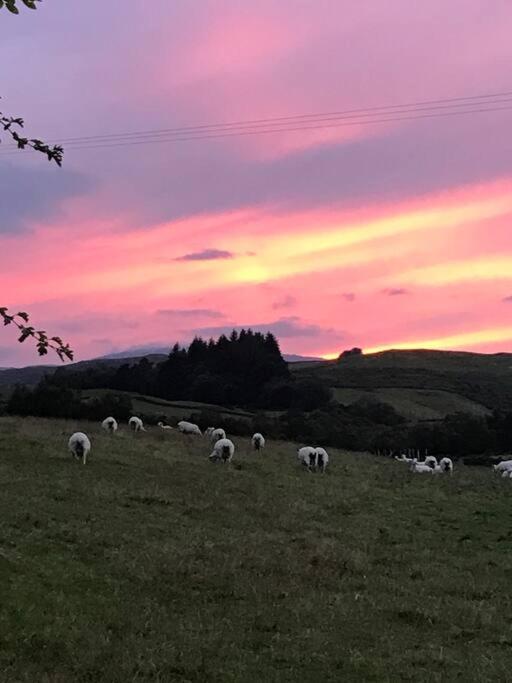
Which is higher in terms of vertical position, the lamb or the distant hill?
the distant hill

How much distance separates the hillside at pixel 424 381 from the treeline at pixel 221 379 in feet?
26.9

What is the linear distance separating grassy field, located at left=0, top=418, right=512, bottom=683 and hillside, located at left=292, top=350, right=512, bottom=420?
74630 millimetres

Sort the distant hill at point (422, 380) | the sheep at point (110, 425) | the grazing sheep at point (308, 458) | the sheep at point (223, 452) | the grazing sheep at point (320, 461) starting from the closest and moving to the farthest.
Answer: the sheep at point (223, 452), the grazing sheep at point (308, 458), the grazing sheep at point (320, 461), the sheep at point (110, 425), the distant hill at point (422, 380)

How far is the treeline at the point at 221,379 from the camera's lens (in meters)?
103

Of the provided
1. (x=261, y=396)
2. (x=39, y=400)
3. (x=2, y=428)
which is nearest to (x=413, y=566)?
(x=2, y=428)

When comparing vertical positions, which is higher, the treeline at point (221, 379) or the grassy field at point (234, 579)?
the treeline at point (221, 379)

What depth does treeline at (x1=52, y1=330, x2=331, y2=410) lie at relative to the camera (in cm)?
10281

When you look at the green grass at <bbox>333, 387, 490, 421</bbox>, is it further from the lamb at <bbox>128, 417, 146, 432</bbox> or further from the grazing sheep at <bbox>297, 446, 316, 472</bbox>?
the grazing sheep at <bbox>297, 446, 316, 472</bbox>

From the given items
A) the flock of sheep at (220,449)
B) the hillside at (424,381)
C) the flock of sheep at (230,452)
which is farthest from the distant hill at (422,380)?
the flock of sheep at (220,449)

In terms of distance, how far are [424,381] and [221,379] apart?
40250 mm

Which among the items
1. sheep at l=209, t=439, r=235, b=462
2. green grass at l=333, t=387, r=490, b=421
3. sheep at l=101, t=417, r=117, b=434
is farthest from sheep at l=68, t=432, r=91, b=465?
green grass at l=333, t=387, r=490, b=421

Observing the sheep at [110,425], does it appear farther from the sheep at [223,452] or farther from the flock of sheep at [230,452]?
the sheep at [223,452]

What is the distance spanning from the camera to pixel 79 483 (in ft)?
69.7

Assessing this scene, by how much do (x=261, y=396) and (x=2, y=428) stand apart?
75296mm
